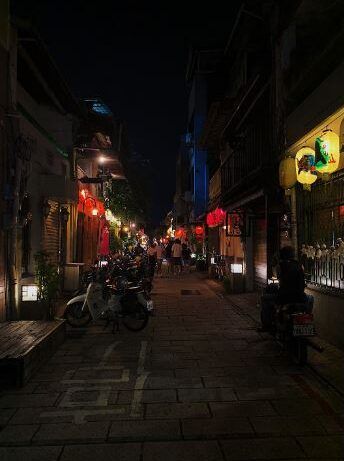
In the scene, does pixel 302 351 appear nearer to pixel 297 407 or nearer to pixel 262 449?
pixel 297 407

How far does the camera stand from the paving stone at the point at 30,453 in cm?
481

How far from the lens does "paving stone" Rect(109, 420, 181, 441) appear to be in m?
5.33

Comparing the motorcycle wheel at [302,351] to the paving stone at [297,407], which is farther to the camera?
the motorcycle wheel at [302,351]

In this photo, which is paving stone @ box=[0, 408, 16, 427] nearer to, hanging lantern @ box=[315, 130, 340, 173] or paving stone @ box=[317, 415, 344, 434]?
paving stone @ box=[317, 415, 344, 434]

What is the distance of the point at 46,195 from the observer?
15.9 meters

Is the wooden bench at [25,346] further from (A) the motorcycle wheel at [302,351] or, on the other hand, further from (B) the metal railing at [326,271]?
(B) the metal railing at [326,271]

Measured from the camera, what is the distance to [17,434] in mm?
5441

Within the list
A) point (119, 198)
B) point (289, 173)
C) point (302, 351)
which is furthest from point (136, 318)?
point (119, 198)

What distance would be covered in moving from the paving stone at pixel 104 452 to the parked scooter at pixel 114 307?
6787 millimetres

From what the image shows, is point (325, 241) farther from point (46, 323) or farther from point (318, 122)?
point (46, 323)

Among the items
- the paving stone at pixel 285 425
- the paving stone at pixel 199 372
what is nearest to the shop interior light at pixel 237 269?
the paving stone at pixel 199 372

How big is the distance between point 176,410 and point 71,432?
1464mm

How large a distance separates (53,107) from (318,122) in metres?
11.7

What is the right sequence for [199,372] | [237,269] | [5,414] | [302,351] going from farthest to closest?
[237,269] < [302,351] < [199,372] < [5,414]
